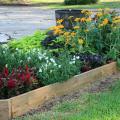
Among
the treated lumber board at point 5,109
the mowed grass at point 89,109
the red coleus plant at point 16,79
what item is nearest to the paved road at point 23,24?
the red coleus plant at point 16,79

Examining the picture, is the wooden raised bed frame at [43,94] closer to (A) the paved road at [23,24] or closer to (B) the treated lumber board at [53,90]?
(B) the treated lumber board at [53,90]

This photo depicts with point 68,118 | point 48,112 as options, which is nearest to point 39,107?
point 48,112

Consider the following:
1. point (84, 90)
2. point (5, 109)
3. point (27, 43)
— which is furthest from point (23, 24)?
point (5, 109)

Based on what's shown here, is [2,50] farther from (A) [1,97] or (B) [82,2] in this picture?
(B) [82,2]

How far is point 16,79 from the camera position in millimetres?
6875

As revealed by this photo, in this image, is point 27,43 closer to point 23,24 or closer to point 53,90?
point 53,90

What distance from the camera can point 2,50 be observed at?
7996 millimetres

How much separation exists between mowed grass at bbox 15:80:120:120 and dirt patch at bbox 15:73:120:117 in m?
0.14

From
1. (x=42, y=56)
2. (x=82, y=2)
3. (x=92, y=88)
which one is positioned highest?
(x=42, y=56)

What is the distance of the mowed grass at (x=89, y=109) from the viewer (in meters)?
6.25

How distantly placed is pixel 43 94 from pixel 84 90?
990 millimetres

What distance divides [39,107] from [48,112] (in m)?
0.37

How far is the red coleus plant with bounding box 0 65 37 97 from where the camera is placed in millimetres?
6699

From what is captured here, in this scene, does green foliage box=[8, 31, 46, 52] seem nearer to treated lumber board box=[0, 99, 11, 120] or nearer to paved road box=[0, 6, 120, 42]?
paved road box=[0, 6, 120, 42]
